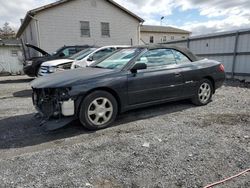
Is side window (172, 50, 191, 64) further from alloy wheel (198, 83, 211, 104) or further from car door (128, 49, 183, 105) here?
alloy wheel (198, 83, 211, 104)

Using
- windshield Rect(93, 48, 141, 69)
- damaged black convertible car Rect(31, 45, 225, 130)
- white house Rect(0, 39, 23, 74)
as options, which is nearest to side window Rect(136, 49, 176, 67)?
damaged black convertible car Rect(31, 45, 225, 130)

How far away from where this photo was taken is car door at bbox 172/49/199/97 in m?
5.04

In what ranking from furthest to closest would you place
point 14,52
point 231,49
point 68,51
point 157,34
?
point 157,34, point 14,52, point 68,51, point 231,49

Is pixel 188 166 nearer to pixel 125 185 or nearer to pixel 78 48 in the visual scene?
pixel 125 185

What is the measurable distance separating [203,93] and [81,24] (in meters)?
13.7

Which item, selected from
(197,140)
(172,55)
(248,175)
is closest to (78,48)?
(172,55)

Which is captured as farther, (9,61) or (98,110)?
(9,61)

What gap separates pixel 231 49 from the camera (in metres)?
9.53

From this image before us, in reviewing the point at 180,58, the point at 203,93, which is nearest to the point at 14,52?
the point at 180,58

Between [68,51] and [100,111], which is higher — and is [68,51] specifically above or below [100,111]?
above

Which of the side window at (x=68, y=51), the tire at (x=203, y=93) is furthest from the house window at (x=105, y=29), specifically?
the tire at (x=203, y=93)

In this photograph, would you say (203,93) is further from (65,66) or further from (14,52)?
(14,52)

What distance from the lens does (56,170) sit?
2.77m

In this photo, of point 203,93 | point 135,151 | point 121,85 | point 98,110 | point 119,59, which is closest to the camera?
point 135,151
